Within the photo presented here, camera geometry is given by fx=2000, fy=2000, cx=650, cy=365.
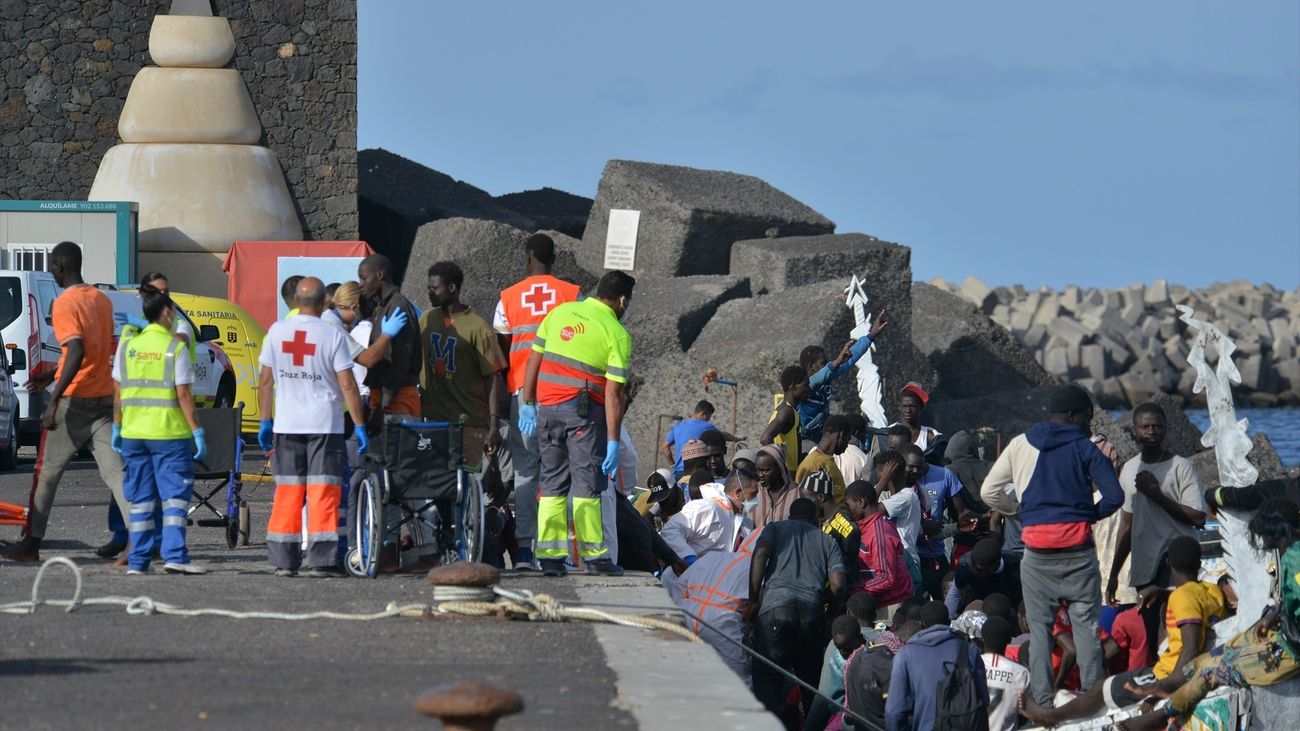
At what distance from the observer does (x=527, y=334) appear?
11344mm

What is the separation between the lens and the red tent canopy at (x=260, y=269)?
2431 centimetres

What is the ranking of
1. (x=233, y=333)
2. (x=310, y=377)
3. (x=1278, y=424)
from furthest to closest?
1. (x=1278, y=424)
2. (x=233, y=333)
3. (x=310, y=377)

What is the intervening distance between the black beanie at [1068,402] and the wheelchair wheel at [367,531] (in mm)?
3648

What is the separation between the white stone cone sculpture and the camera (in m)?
26.4

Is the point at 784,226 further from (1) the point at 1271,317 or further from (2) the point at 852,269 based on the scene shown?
(1) the point at 1271,317

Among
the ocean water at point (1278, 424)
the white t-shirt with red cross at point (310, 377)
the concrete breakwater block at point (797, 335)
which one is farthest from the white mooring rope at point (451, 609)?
the ocean water at point (1278, 424)

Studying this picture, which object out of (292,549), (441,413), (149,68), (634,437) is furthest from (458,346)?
(149,68)

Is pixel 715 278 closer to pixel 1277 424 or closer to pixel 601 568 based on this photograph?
pixel 601 568

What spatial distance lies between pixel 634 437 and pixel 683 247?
134 inches

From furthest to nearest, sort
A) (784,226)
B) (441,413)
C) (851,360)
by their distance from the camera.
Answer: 1. (784,226)
2. (851,360)
3. (441,413)

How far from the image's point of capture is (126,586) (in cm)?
983

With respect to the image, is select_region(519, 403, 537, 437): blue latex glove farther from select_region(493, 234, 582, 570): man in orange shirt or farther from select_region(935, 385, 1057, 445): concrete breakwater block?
select_region(935, 385, 1057, 445): concrete breakwater block

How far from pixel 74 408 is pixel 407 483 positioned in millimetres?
2014

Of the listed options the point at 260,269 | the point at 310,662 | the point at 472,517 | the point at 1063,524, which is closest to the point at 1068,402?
the point at 1063,524
